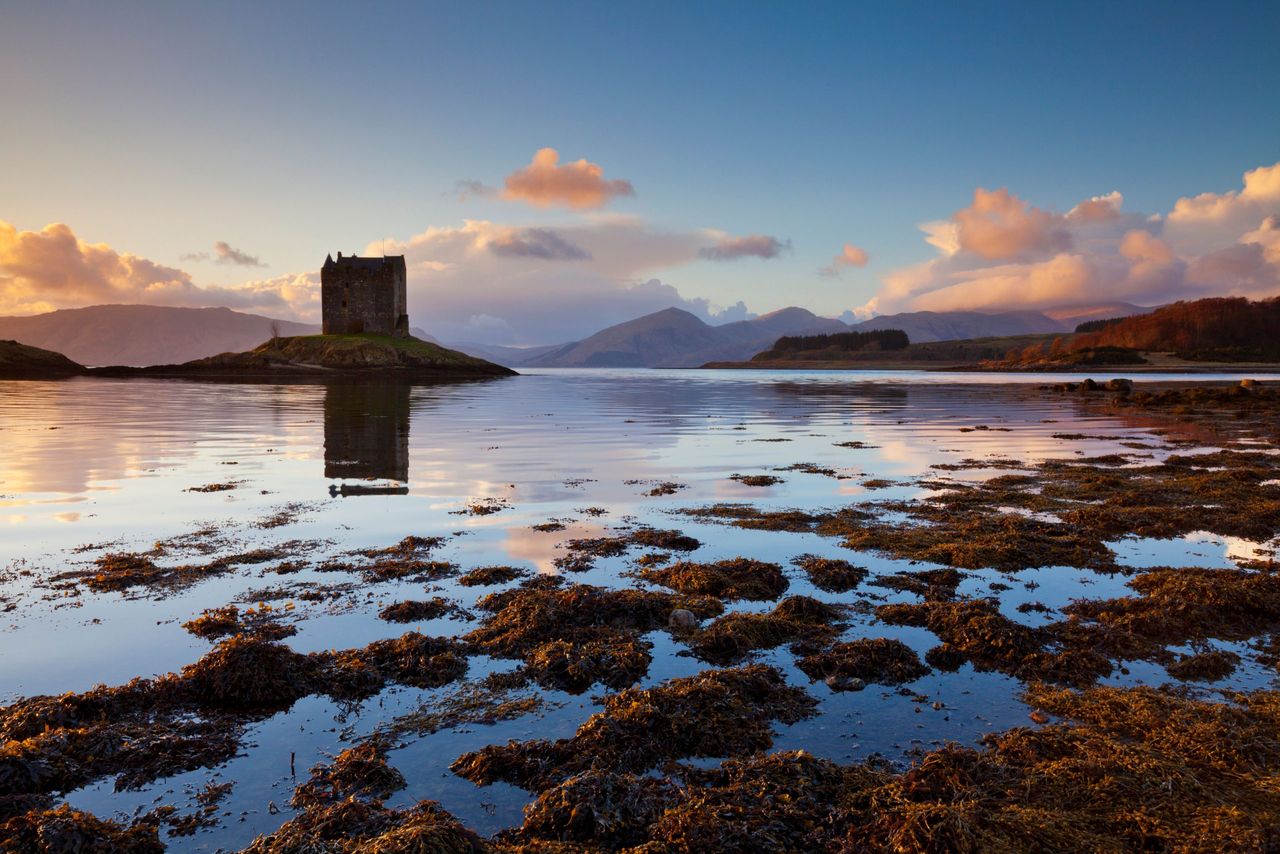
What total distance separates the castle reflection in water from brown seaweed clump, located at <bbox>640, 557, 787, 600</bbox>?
8.93 meters

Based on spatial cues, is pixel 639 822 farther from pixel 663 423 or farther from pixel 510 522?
pixel 663 423

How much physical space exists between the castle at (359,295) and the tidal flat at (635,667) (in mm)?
110436

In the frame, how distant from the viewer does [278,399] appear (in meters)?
53.0

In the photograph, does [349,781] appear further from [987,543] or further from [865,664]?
[987,543]

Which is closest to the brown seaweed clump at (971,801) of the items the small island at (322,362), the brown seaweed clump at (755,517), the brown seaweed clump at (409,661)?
the brown seaweed clump at (409,661)

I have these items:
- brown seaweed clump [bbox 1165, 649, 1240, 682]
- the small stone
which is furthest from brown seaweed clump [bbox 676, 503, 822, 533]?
brown seaweed clump [bbox 1165, 649, 1240, 682]

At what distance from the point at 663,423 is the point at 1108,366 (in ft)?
590

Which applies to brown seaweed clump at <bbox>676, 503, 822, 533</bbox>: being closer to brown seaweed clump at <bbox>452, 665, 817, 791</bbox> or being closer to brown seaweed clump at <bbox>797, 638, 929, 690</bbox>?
brown seaweed clump at <bbox>797, 638, 929, 690</bbox>

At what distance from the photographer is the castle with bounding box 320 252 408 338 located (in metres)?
120

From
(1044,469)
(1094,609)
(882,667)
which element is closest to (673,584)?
(882,667)

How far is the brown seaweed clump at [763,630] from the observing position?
765 cm

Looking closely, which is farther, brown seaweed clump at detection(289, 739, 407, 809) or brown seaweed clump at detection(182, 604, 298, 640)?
brown seaweed clump at detection(182, 604, 298, 640)

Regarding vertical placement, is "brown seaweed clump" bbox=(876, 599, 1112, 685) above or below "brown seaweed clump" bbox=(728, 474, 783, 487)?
below

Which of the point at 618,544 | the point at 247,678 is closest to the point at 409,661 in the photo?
the point at 247,678
